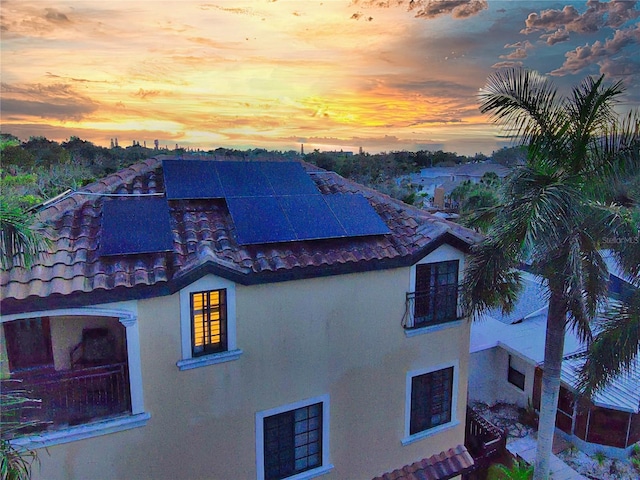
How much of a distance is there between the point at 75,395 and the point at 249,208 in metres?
4.95

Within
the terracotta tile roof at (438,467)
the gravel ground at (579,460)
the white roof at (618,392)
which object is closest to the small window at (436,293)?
the terracotta tile roof at (438,467)

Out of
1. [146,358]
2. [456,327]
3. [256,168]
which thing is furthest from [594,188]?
[146,358]

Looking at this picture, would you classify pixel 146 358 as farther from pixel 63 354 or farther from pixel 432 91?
pixel 432 91

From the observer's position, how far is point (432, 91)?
13766mm

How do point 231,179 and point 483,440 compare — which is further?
point 483,440

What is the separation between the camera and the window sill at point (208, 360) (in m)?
7.66

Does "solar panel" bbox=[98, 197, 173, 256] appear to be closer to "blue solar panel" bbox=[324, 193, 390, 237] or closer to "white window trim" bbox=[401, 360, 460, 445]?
"blue solar panel" bbox=[324, 193, 390, 237]

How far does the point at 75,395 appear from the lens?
753 centimetres

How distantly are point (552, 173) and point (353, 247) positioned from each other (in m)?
4.52

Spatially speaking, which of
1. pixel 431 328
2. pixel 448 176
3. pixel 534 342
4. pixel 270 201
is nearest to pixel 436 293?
pixel 431 328

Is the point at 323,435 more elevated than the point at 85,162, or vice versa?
the point at 85,162

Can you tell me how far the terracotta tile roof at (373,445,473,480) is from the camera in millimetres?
10508

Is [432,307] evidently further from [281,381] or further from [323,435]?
[281,381]

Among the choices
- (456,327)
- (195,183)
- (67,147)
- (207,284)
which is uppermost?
(67,147)
